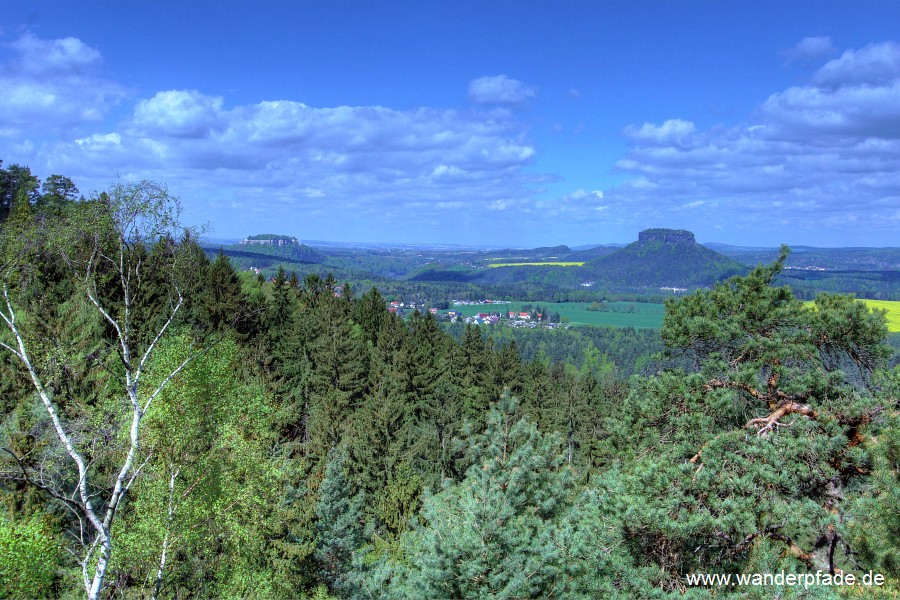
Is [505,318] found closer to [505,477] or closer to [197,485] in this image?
[197,485]

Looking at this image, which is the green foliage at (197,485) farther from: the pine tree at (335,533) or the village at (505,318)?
the village at (505,318)

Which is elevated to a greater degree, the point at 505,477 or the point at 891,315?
the point at 891,315

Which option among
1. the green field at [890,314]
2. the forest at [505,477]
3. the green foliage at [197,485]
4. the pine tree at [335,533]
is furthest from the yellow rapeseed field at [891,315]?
the pine tree at [335,533]

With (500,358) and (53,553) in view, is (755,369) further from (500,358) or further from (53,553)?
(500,358)

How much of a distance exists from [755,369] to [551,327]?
15868cm

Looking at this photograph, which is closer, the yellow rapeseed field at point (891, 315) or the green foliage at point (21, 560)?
the green foliage at point (21, 560)

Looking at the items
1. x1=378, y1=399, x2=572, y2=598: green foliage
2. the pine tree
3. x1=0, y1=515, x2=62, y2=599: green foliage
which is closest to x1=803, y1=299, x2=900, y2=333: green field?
x1=378, y1=399, x2=572, y2=598: green foliage

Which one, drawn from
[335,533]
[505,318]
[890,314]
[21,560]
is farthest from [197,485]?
[505,318]

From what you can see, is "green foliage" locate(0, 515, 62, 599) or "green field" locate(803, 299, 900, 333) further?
"green field" locate(803, 299, 900, 333)

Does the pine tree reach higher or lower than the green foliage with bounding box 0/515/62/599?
lower

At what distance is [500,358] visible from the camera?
38.6 metres

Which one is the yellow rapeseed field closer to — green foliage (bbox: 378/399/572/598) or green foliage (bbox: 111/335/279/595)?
green foliage (bbox: 378/399/572/598)

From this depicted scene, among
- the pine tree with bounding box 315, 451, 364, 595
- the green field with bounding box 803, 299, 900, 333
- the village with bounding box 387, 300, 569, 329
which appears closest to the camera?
the green field with bounding box 803, 299, 900, 333

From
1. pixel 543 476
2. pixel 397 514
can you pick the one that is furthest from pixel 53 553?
pixel 397 514
